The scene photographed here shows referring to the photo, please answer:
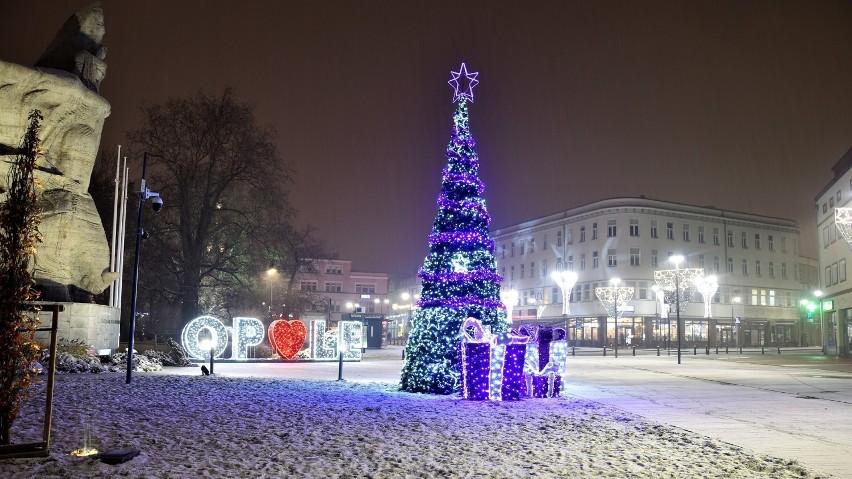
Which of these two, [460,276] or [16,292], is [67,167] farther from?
[16,292]

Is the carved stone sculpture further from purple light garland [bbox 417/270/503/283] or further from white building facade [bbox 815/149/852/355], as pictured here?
white building facade [bbox 815/149/852/355]

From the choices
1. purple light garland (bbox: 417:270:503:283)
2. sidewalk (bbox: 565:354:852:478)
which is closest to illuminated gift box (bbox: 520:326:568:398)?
sidewalk (bbox: 565:354:852:478)

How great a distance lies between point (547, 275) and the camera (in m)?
88.6

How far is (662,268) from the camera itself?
7656 cm

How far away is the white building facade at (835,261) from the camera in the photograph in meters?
49.7

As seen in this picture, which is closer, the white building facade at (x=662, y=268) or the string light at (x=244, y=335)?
the string light at (x=244, y=335)

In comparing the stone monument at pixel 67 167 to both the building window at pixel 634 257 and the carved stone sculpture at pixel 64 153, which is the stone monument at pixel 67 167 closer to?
the carved stone sculpture at pixel 64 153

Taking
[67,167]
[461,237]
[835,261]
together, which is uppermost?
[835,261]

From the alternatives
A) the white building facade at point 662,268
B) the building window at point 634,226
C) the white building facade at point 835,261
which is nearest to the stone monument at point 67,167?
the white building facade at point 835,261

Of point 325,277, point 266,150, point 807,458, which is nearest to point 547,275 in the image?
point 325,277

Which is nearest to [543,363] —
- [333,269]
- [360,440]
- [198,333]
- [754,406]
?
[754,406]

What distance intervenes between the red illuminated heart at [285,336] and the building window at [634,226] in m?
49.9

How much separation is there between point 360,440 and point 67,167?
17.3 m

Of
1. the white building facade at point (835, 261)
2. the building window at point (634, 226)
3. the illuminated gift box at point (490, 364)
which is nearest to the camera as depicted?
the illuminated gift box at point (490, 364)
